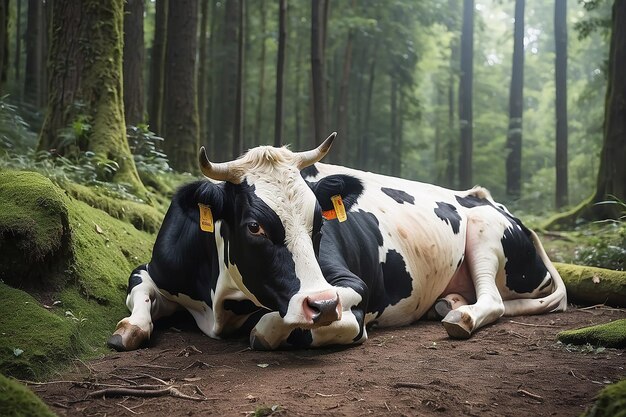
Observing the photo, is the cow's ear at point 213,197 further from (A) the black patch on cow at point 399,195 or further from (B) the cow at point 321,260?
(A) the black patch on cow at point 399,195

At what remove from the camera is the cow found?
4.86 metres

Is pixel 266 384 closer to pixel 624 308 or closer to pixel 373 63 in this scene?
pixel 624 308

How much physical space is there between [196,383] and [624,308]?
5.42 meters

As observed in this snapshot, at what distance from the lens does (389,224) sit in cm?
707

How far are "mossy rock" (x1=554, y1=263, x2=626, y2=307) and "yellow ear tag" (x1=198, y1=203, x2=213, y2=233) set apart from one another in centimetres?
491

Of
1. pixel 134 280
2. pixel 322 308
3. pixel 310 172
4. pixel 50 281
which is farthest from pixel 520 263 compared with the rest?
pixel 50 281

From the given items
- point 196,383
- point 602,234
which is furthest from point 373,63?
point 196,383

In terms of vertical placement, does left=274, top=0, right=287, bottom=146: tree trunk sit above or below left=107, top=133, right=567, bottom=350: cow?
above

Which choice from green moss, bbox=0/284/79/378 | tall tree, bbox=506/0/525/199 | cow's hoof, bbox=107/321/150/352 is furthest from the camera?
tall tree, bbox=506/0/525/199

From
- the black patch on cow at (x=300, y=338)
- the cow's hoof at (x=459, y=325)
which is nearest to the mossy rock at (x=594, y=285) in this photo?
the cow's hoof at (x=459, y=325)

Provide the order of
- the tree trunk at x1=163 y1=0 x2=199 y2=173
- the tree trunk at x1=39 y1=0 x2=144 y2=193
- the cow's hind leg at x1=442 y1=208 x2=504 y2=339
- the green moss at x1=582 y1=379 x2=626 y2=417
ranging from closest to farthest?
the green moss at x1=582 y1=379 x2=626 y2=417
the cow's hind leg at x1=442 y1=208 x2=504 y2=339
the tree trunk at x1=39 y1=0 x2=144 y2=193
the tree trunk at x1=163 y1=0 x2=199 y2=173

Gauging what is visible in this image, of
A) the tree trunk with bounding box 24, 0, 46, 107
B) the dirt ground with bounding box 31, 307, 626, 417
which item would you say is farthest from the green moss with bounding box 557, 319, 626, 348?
the tree trunk with bounding box 24, 0, 46, 107

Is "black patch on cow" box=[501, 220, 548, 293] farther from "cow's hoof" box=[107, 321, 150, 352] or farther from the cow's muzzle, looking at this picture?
"cow's hoof" box=[107, 321, 150, 352]

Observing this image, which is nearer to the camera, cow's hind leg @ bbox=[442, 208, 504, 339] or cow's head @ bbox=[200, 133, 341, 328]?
cow's head @ bbox=[200, 133, 341, 328]
